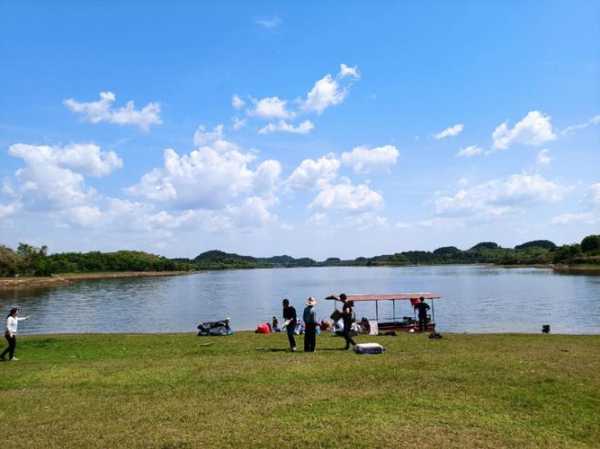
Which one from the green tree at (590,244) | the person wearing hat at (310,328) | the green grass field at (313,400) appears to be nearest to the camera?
the green grass field at (313,400)

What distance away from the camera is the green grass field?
895cm

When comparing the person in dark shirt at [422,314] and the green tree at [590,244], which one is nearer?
the person in dark shirt at [422,314]

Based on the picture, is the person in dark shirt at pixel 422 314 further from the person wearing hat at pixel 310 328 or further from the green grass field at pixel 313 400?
the person wearing hat at pixel 310 328

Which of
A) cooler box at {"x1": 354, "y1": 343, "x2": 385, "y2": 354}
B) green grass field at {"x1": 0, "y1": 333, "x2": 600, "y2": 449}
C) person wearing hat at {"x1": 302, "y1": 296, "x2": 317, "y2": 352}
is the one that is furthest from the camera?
person wearing hat at {"x1": 302, "y1": 296, "x2": 317, "y2": 352}

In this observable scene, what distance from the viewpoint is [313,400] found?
11.2m

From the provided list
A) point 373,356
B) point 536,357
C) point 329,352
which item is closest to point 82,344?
point 329,352

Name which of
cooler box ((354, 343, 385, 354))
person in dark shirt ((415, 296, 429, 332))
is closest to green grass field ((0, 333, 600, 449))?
cooler box ((354, 343, 385, 354))

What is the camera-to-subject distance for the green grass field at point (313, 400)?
29.3 ft

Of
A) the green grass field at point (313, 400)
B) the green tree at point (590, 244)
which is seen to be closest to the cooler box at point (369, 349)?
the green grass field at point (313, 400)

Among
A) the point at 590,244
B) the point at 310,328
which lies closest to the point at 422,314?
the point at 310,328

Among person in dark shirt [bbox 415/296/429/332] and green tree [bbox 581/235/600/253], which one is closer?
person in dark shirt [bbox 415/296/429/332]

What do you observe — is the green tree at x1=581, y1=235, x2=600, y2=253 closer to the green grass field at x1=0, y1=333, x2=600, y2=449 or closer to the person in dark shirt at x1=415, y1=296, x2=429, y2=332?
the person in dark shirt at x1=415, y1=296, x2=429, y2=332

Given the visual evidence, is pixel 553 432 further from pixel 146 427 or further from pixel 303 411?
pixel 146 427

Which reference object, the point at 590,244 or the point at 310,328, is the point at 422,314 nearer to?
the point at 310,328
